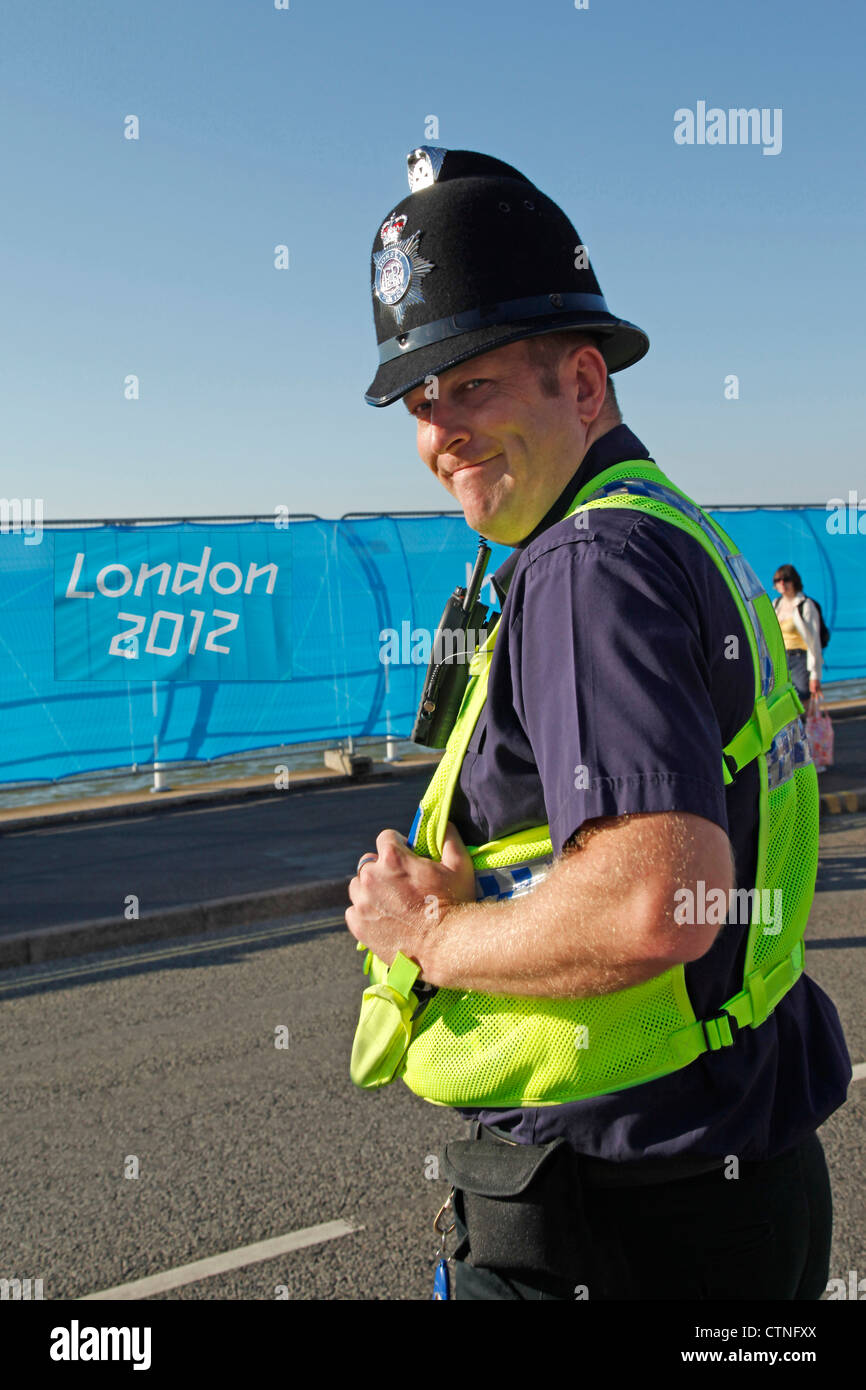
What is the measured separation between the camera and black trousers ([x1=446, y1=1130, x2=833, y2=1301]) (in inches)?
58.9

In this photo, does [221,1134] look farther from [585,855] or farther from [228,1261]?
[585,855]

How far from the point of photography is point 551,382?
5.36 ft

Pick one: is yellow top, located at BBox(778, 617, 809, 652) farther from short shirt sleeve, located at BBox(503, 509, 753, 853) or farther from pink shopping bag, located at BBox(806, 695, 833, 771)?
short shirt sleeve, located at BBox(503, 509, 753, 853)

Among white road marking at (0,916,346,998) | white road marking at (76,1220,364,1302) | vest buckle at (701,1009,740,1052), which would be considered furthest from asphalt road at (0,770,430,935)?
vest buckle at (701,1009,740,1052)

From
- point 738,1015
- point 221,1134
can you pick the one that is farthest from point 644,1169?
point 221,1134

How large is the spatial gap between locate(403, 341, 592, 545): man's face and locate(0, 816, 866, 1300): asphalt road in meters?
2.51

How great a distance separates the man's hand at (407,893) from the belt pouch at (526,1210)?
0.27 metres

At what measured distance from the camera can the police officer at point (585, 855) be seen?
1319mm

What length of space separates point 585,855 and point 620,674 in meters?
0.20

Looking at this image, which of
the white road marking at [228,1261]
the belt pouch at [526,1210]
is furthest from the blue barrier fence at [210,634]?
the belt pouch at [526,1210]

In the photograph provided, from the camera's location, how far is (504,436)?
1.64 meters

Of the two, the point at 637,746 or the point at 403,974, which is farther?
the point at 403,974

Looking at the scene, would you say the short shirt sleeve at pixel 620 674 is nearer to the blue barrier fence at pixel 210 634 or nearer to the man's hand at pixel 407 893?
the man's hand at pixel 407 893
